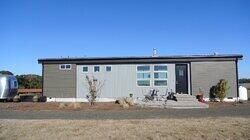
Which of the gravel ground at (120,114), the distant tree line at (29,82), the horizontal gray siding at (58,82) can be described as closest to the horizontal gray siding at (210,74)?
the horizontal gray siding at (58,82)

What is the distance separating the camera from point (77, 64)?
26.8 m

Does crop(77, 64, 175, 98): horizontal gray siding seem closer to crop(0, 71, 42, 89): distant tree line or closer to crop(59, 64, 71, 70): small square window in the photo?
crop(59, 64, 71, 70): small square window

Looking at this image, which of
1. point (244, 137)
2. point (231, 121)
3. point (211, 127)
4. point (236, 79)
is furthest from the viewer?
point (236, 79)

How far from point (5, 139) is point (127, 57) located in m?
15.1

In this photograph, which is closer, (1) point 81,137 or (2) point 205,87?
(1) point 81,137

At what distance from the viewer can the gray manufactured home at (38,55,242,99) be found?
2564cm

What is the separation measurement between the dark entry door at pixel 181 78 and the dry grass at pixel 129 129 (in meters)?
12.4

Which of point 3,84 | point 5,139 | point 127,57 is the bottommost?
point 5,139

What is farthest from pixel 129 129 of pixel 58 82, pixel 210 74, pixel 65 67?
pixel 65 67

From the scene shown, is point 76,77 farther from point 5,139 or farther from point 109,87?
point 5,139

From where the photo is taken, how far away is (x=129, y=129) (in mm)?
11992

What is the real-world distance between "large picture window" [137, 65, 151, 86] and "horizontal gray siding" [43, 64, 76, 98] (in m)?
4.45

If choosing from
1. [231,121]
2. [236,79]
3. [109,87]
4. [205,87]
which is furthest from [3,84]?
[231,121]

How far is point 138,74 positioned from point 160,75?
1.48 m
